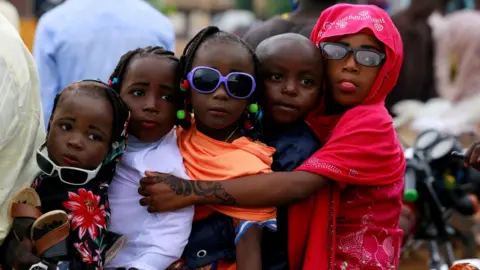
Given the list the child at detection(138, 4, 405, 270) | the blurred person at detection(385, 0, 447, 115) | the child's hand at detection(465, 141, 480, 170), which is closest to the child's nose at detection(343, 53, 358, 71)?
the child at detection(138, 4, 405, 270)

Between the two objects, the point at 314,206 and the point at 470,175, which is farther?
the point at 470,175

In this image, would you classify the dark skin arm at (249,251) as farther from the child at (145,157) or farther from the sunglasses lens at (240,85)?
the sunglasses lens at (240,85)

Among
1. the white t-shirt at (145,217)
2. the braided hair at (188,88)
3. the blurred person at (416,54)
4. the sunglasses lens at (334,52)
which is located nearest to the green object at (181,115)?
the braided hair at (188,88)

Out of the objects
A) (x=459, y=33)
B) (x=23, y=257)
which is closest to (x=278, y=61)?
(x=23, y=257)

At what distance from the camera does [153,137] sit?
10.5 ft

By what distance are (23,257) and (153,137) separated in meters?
0.65

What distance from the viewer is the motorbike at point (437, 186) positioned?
5.33 metres

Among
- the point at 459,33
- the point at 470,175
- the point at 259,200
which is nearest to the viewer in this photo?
the point at 259,200

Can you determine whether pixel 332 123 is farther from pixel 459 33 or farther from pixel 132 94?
pixel 459 33

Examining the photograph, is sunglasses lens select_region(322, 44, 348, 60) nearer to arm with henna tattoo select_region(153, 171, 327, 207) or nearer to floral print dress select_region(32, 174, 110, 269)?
arm with henna tattoo select_region(153, 171, 327, 207)

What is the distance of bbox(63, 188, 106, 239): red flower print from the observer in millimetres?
2971

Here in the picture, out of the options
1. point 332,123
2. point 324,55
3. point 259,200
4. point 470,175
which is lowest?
point 470,175

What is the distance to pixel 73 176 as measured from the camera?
Answer: 297 cm

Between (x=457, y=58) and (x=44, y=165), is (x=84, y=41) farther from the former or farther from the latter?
(x=457, y=58)
